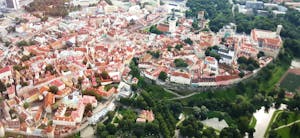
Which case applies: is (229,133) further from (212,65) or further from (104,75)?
(104,75)

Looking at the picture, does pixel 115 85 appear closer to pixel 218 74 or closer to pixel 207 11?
pixel 218 74

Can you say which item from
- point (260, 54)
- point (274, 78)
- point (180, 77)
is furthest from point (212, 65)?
point (260, 54)

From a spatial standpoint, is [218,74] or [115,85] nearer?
Result: [115,85]

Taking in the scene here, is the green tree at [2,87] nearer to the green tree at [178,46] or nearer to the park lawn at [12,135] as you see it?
the park lawn at [12,135]

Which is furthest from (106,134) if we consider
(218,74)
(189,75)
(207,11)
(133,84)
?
(207,11)

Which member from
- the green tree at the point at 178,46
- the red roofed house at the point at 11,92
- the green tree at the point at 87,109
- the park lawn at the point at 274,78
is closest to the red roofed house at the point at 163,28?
the green tree at the point at 178,46

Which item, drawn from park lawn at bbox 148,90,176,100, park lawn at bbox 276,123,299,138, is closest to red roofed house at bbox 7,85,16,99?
park lawn at bbox 148,90,176,100

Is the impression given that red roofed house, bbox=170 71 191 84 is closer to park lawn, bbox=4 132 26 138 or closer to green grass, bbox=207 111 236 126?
green grass, bbox=207 111 236 126
